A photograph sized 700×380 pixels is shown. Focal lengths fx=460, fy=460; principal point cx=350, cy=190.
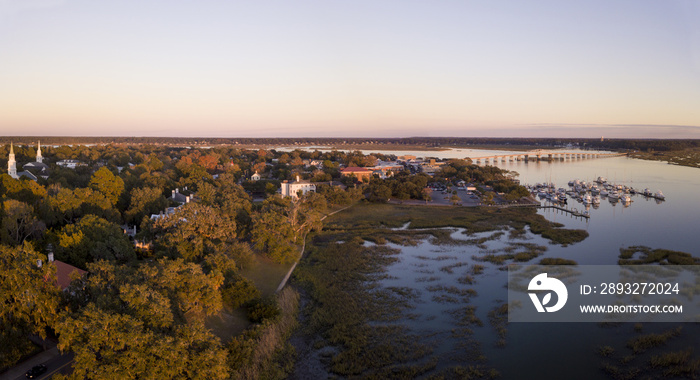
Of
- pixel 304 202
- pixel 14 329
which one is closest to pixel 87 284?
pixel 14 329

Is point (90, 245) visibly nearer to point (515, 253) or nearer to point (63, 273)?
point (63, 273)

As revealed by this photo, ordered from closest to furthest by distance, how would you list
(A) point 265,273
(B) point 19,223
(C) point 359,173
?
(A) point 265,273
(B) point 19,223
(C) point 359,173

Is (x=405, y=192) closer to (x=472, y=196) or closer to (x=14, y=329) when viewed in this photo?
(x=472, y=196)

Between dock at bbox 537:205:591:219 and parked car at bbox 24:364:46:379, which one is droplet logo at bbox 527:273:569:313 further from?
dock at bbox 537:205:591:219

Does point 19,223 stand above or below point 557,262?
above

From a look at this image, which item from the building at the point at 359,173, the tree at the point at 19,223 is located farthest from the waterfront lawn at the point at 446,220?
the tree at the point at 19,223

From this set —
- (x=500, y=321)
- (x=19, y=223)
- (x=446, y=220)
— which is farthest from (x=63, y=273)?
(x=446, y=220)
